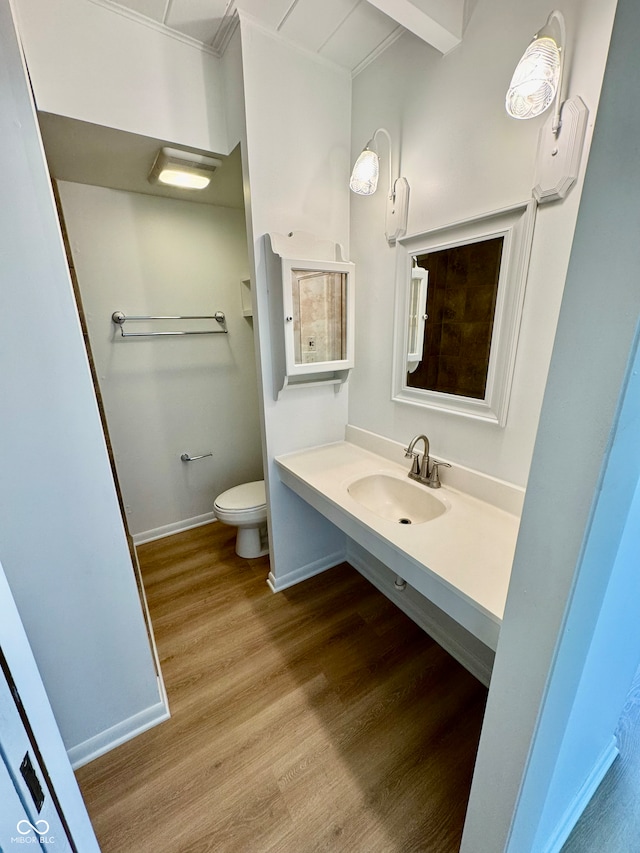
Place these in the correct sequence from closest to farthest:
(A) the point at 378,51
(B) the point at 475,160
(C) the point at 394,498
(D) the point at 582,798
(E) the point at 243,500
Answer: (D) the point at 582,798 < (B) the point at 475,160 < (A) the point at 378,51 < (C) the point at 394,498 < (E) the point at 243,500

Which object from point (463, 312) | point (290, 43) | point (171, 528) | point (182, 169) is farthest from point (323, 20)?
point (171, 528)

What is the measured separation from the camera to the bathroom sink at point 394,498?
1490 millimetres

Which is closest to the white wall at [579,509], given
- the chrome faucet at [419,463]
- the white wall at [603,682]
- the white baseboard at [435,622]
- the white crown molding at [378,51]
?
the white wall at [603,682]

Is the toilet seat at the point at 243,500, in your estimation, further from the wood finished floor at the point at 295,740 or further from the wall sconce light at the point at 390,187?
the wall sconce light at the point at 390,187

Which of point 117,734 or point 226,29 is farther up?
point 226,29

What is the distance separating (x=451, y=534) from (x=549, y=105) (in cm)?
130

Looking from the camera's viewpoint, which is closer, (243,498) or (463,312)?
(463,312)

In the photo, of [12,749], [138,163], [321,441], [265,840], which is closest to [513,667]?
[12,749]

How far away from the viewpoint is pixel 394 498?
162cm

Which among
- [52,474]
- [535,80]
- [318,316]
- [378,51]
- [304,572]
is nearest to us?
[535,80]

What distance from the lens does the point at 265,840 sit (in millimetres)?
1052

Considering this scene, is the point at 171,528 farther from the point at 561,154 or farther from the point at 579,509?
the point at 561,154

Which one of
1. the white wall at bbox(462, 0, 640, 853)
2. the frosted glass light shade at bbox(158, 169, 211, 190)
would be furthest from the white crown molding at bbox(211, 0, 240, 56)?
the white wall at bbox(462, 0, 640, 853)

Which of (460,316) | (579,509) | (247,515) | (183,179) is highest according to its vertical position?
(183,179)
